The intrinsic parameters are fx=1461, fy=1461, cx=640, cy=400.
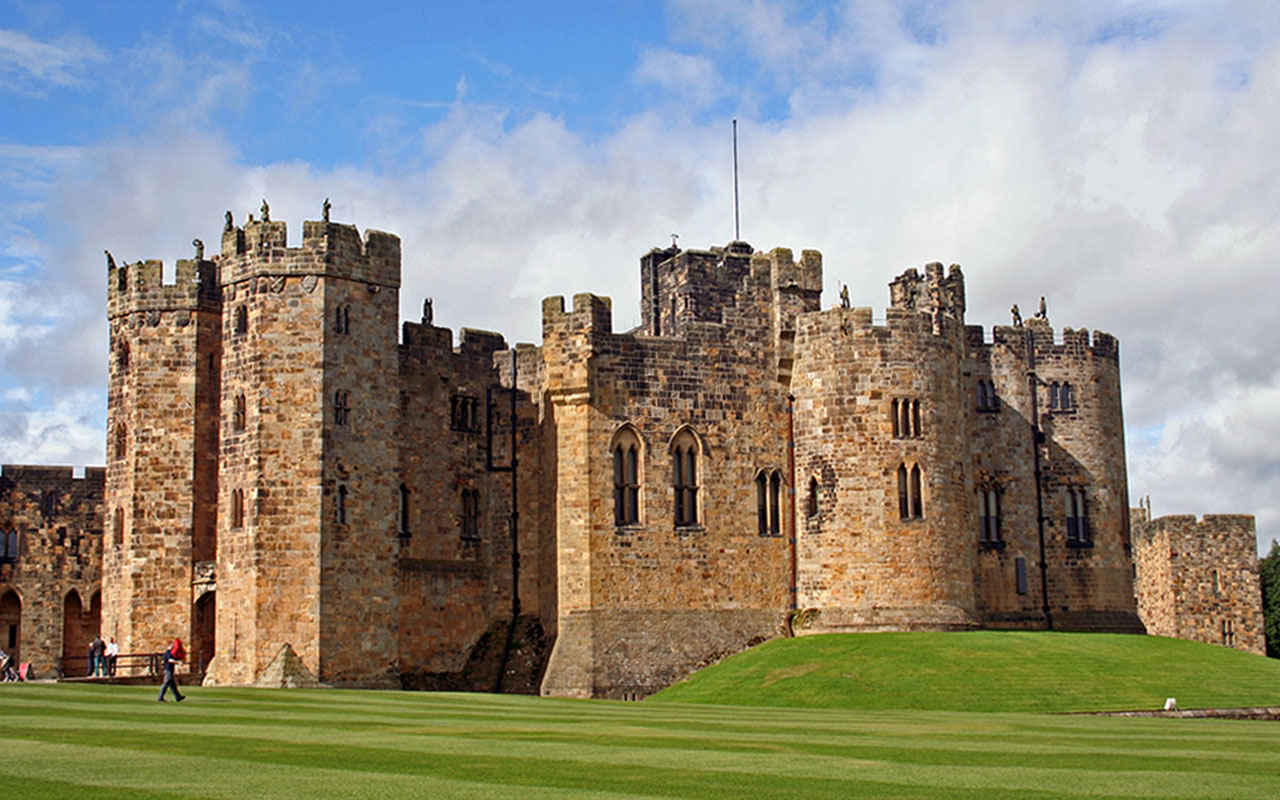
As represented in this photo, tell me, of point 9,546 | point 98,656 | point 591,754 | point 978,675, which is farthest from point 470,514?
point 591,754

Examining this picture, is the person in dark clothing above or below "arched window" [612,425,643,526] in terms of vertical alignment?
below

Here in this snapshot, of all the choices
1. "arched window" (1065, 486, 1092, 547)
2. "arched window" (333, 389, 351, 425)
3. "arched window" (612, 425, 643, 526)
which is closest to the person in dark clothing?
"arched window" (333, 389, 351, 425)

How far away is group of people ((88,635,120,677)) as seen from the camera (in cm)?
4019

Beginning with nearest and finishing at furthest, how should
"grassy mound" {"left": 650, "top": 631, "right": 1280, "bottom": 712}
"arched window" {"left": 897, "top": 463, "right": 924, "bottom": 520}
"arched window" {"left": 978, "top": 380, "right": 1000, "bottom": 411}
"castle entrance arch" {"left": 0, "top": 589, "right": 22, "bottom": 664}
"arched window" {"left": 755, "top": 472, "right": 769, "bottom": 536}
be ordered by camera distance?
"grassy mound" {"left": 650, "top": 631, "right": 1280, "bottom": 712} → "arched window" {"left": 897, "top": 463, "right": 924, "bottom": 520} → "arched window" {"left": 755, "top": 472, "right": 769, "bottom": 536} → "castle entrance arch" {"left": 0, "top": 589, "right": 22, "bottom": 664} → "arched window" {"left": 978, "top": 380, "right": 1000, "bottom": 411}

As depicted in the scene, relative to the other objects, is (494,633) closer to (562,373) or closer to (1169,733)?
(562,373)

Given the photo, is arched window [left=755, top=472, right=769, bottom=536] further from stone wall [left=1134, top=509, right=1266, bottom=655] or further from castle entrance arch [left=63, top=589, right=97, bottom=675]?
stone wall [left=1134, top=509, right=1266, bottom=655]

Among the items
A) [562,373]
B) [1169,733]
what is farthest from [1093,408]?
[1169,733]

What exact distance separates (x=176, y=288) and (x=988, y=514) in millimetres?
26863

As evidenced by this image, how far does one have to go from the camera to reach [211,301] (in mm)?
43312

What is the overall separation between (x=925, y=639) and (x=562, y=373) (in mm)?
12542

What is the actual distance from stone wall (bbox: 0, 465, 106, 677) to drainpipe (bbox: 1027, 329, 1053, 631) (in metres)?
31.7

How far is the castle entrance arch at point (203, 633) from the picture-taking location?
41.3m

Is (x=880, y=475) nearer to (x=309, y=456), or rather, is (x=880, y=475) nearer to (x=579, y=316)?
(x=579, y=316)

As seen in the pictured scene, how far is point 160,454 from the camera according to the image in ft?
139
